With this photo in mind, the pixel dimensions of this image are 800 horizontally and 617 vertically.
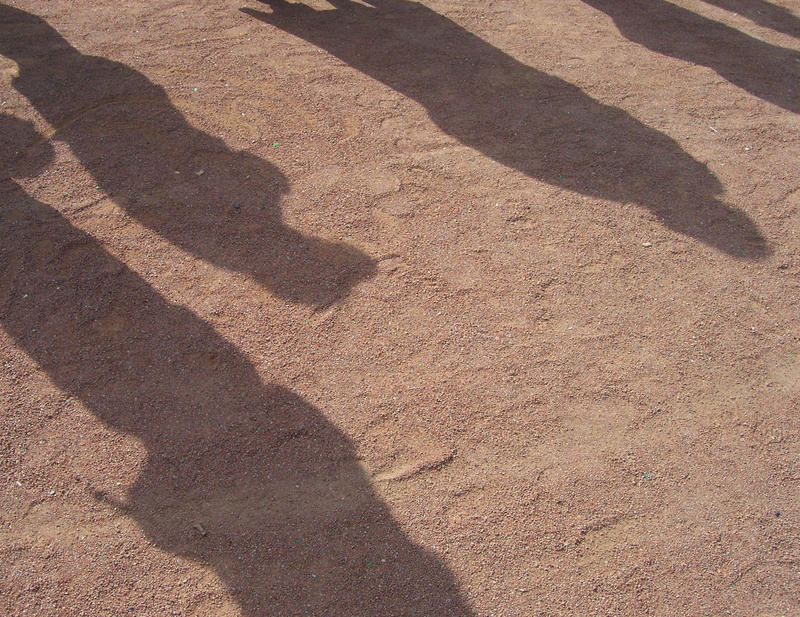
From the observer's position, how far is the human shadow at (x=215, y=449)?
2729mm

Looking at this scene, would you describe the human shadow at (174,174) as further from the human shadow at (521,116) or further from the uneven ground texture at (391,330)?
the human shadow at (521,116)

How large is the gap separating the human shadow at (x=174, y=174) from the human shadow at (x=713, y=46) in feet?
13.4

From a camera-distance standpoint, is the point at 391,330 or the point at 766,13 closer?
the point at 391,330

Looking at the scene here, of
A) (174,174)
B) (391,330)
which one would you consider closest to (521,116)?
(391,330)

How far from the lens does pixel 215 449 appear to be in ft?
10.2

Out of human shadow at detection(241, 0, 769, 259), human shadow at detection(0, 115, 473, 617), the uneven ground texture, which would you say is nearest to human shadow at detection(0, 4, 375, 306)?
the uneven ground texture

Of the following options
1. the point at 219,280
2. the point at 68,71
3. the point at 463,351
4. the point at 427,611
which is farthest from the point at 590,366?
the point at 68,71

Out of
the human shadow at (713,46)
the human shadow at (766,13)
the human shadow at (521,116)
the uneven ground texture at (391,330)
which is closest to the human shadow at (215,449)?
the uneven ground texture at (391,330)

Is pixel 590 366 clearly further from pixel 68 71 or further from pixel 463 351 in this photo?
pixel 68 71

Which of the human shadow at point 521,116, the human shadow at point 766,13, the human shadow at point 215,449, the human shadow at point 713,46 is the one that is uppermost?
the human shadow at point 766,13

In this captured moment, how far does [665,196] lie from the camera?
4586 mm

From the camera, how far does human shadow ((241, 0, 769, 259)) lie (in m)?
4.55

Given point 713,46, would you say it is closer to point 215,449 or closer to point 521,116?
point 521,116

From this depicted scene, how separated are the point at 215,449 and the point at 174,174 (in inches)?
88.6
